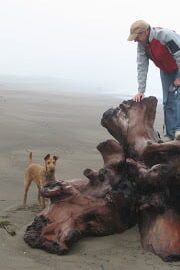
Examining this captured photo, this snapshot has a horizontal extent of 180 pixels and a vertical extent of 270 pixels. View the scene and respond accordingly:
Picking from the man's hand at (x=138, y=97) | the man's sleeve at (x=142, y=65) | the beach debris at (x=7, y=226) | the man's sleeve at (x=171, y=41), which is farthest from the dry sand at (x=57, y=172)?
the man's sleeve at (x=171, y=41)

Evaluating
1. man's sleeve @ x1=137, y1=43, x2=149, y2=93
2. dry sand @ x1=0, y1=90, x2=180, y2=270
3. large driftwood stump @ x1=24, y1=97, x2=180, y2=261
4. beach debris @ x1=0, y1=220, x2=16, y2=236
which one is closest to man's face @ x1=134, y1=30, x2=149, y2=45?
man's sleeve @ x1=137, y1=43, x2=149, y2=93

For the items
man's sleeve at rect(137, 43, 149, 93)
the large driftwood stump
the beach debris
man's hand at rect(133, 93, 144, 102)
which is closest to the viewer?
the large driftwood stump

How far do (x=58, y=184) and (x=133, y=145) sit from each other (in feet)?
3.10

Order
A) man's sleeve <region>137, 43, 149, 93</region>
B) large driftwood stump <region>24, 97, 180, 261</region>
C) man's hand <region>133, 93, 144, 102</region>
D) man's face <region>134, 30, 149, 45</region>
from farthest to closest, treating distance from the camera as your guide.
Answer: man's sleeve <region>137, 43, 149, 93</region>
man's face <region>134, 30, 149, 45</region>
man's hand <region>133, 93, 144, 102</region>
large driftwood stump <region>24, 97, 180, 261</region>

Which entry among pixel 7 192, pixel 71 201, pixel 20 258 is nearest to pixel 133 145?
pixel 71 201

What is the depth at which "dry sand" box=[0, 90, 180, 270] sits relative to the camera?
439cm

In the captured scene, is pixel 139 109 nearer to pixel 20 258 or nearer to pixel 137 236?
pixel 137 236

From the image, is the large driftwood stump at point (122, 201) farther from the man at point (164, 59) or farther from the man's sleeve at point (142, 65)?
the man's sleeve at point (142, 65)

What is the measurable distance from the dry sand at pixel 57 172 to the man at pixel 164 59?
1.86m

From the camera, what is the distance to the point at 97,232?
16.2 feet

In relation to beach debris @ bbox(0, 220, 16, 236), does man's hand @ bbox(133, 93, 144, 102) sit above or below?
above

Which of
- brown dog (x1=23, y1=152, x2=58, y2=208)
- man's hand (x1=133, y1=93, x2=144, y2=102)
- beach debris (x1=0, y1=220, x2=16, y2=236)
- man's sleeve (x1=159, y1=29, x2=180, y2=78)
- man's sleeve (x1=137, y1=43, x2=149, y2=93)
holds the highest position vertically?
man's sleeve (x1=159, y1=29, x2=180, y2=78)

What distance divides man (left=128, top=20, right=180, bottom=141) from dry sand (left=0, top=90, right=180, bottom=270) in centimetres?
186

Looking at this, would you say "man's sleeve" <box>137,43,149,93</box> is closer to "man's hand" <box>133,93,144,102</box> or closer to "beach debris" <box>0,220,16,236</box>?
"man's hand" <box>133,93,144,102</box>
